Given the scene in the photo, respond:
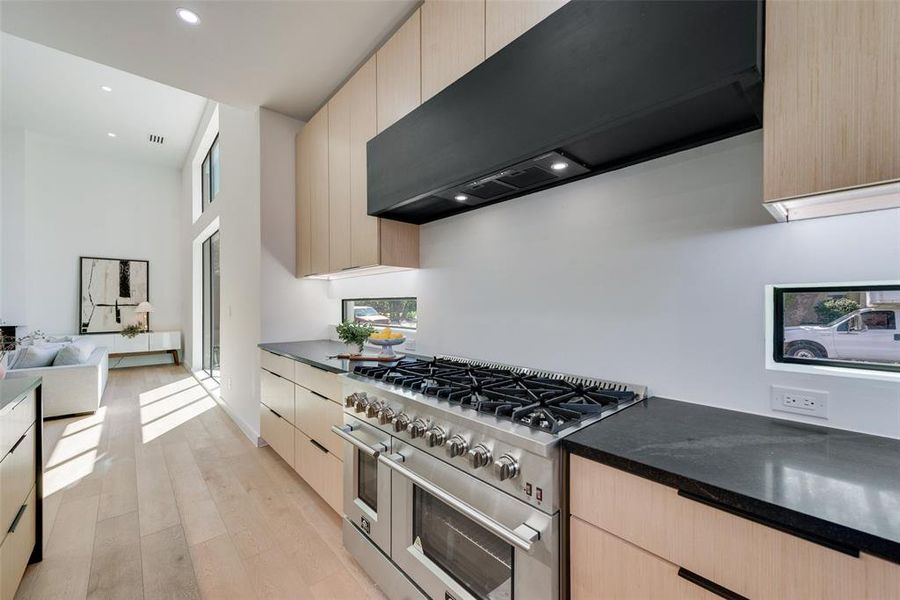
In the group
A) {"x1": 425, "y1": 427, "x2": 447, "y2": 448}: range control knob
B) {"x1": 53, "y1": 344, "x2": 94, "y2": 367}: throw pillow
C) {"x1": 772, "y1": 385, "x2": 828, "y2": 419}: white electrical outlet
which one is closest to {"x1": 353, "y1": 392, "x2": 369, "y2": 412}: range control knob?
{"x1": 425, "y1": 427, "x2": 447, "y2": 448}: range control knob

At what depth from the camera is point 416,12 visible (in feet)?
6.14

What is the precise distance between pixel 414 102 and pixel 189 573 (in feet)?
8.23

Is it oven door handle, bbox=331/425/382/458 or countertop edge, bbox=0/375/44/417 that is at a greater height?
countertop edge, bbox=0/375/44/417

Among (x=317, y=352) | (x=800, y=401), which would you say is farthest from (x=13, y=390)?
(x=800, y=401)

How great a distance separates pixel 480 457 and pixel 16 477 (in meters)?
1.96

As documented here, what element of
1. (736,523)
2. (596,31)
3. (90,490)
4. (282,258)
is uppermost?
(596,31)

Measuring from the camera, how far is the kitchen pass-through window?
981 mm

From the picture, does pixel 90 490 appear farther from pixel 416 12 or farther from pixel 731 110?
pixel 731 110

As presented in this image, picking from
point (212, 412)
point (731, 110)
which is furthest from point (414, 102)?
point (212, 412)

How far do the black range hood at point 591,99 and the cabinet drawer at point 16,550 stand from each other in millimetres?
2158

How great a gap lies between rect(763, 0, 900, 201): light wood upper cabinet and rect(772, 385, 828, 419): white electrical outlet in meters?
0.59

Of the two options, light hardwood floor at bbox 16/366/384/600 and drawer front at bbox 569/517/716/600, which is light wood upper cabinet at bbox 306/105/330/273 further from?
drawer front at bbox 569/517/716/600

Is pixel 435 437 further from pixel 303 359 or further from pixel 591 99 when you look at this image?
pixel 303 359

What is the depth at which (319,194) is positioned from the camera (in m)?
2.81
